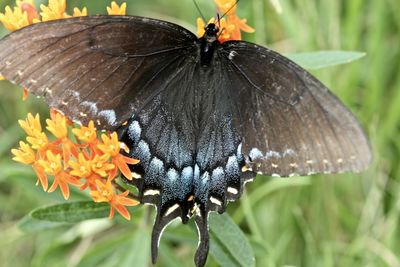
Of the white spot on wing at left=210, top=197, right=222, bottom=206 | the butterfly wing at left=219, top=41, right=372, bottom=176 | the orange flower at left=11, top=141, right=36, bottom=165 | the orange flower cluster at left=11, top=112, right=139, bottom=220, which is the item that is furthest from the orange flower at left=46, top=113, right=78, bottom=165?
the butterfly wing at left=219, top=41, right=372, bottom=176

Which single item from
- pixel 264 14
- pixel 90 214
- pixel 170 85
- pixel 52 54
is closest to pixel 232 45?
pixel 170 85

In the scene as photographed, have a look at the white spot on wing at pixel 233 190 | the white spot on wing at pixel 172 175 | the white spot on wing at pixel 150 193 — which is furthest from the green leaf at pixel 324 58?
the white spot on wing at pixel 150 193

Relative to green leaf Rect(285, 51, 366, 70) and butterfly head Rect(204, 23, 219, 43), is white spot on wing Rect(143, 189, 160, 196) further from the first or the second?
green leaf Rect(285, 51, 366, 70)

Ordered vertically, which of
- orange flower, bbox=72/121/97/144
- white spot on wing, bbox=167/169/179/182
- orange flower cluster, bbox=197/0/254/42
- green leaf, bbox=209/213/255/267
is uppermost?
orange flower cluster, bbox=197/0/254/42

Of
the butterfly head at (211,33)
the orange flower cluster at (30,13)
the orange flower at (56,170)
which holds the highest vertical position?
the orange flower cluster at (30,13)

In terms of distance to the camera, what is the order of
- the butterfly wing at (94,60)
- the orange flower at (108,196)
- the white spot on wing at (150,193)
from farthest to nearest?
the white spot on wing at (150,193) → the orange flower at (108,196) → the butterfly wing at (94,60)

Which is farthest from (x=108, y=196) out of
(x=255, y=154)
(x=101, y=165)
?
(x=255, y=154)

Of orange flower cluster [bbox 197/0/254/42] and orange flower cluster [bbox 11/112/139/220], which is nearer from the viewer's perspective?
orange flower cluster [bbox 11/112/139/220]

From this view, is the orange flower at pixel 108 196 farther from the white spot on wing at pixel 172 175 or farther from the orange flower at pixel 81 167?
the white spot on wing at pixel 172 175
